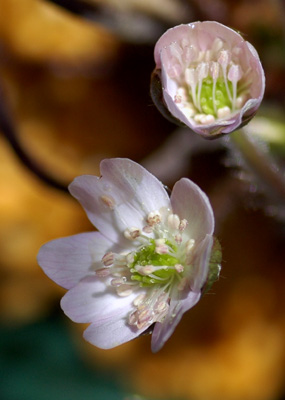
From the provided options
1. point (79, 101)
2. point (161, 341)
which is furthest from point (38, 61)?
point (161, 341)

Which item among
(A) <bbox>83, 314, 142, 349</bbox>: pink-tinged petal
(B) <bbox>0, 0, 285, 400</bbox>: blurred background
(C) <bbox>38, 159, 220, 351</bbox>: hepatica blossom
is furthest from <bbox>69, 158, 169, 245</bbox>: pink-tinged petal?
(B) <bbox>0, 0, 285, 400</bbox>: blurred background

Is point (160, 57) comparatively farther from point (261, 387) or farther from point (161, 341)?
point (261, 387)

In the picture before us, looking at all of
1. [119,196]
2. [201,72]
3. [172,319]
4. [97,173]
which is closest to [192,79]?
[201,72]

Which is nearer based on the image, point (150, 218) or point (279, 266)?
point (150, 218)

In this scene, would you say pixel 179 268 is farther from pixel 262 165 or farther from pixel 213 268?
pixel 262 165

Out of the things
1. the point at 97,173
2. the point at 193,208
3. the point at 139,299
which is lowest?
the point at 97,173

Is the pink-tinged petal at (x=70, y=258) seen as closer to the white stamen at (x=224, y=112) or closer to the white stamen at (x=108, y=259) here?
the white stamen at (x=108, y=259)
